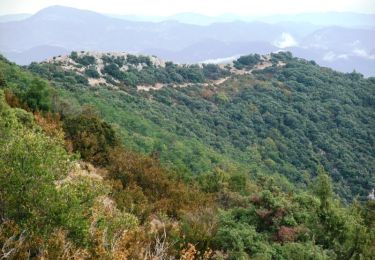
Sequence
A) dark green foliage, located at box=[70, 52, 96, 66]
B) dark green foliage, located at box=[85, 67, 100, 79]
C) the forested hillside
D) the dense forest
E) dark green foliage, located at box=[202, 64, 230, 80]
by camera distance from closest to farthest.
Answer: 1. the dense forest
2. the forested hillside
3. dark green foliage, located at box=[85, 67, 100, 79]
4. dark green foliage, located at box=[70, 52, 96, 66]
5. dark green foliage, located at box=[202, 64, 230, 80]

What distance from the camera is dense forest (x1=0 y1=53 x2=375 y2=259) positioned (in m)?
10.5

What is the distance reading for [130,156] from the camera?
81.0ft

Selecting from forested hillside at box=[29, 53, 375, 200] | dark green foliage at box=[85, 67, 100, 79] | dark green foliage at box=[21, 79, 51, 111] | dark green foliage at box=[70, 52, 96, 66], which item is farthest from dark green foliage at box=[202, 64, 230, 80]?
dark green foliage at box=[21, 79, 51, 111]

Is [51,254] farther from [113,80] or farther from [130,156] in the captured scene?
[113,80]

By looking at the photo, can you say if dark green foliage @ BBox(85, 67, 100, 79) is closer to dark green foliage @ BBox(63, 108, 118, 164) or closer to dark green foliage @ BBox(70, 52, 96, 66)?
dark green foliage @ BBox(70, 52, 96, 66)

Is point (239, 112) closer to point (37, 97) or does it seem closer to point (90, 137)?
point (37, 97)

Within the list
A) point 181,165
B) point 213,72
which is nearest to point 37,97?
point 181,165

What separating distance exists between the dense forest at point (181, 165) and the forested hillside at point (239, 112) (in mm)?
260

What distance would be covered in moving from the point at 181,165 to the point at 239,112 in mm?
36021

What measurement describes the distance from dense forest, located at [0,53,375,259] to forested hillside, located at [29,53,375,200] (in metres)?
0.26

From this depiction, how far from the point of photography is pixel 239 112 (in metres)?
74.3

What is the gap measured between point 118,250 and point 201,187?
20.1m

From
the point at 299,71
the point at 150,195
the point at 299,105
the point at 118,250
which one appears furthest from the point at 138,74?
the point at 118,250

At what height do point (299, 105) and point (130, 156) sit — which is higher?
point (130, 156)
